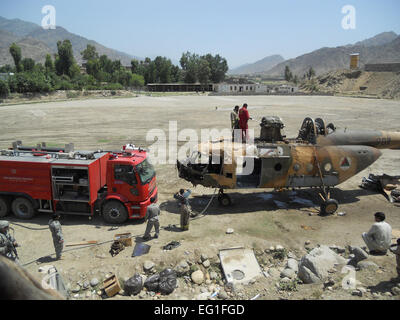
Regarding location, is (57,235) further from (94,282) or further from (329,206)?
(329,206)

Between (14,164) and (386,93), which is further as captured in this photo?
(386,93)

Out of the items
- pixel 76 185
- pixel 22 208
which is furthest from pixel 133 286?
pixel 22 208

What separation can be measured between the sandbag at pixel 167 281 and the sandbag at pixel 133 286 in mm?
551

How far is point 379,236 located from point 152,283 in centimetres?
638

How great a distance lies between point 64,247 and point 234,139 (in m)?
8.15

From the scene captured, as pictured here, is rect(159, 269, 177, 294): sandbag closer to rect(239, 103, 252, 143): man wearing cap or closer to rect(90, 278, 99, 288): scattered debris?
rect(90, 278, 99, 288): scattered debris

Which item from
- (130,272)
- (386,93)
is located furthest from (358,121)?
(386,93)

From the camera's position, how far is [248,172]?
40.6ft

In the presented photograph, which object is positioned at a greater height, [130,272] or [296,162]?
[296,162]

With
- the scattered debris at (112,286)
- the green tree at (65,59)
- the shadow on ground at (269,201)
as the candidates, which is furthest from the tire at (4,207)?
the green tree at (65,59)

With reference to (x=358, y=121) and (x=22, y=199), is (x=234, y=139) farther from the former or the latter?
(x=358, y=121)

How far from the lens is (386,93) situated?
81875 millimetres

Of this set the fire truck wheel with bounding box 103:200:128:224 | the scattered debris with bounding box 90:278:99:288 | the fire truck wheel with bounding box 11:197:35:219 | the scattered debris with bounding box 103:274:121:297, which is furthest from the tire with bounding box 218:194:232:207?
the fire truck wheel with bounding box 11:197:35:219

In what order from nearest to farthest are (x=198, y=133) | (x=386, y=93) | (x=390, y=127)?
(x=198, y=133) → (x=390, y=127) → (x=386, y=93)
